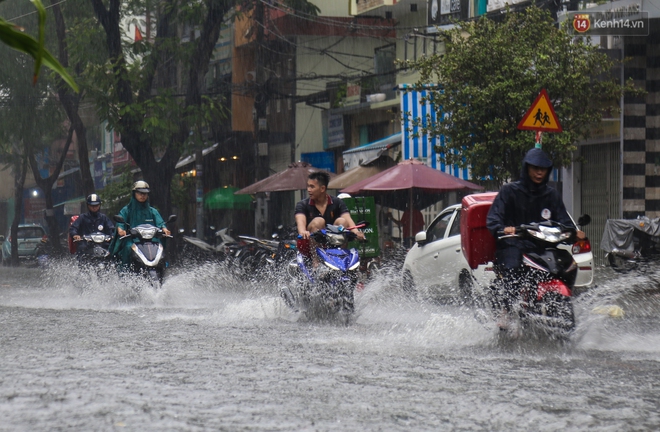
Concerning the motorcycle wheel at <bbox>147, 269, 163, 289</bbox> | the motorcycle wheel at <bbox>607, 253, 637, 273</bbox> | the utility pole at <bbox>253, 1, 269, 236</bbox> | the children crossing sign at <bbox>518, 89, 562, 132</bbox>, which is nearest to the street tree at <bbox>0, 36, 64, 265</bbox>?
the utility pole at <bbox>253, 1, 269, 236</bbox>

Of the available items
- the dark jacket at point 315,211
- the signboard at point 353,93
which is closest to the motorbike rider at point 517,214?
the dark jacket at point 315,211

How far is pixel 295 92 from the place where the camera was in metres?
37.2

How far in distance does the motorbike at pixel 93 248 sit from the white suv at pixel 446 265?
484 centimetres

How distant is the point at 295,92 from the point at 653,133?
1887 centimetres

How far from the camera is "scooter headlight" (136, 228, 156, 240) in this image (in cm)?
1468

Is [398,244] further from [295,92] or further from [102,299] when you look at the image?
[295,92]

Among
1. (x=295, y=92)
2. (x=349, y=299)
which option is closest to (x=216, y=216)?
(x=295, y=92)

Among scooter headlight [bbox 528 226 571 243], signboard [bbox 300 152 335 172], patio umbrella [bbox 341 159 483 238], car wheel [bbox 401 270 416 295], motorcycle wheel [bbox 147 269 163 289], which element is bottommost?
car wheel [bbox 401 270 416 295]

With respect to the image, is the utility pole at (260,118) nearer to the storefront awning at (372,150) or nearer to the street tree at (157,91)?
the storefront awning at (372,150)

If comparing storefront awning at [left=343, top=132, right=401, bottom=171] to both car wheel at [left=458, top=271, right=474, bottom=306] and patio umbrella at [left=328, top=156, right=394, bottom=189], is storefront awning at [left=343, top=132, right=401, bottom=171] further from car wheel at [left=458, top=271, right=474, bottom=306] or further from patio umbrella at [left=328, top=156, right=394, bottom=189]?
car wheel at [left=458, top=271, right=474, bottom=306]

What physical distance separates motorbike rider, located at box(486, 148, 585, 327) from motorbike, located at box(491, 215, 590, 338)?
0.11ft

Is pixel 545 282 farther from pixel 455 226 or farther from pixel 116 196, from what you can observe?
pixel 116 196

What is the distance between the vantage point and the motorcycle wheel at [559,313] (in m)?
7.79

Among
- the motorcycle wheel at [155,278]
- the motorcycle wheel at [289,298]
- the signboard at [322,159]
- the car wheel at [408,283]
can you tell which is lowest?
the car wheel at [408,283]
